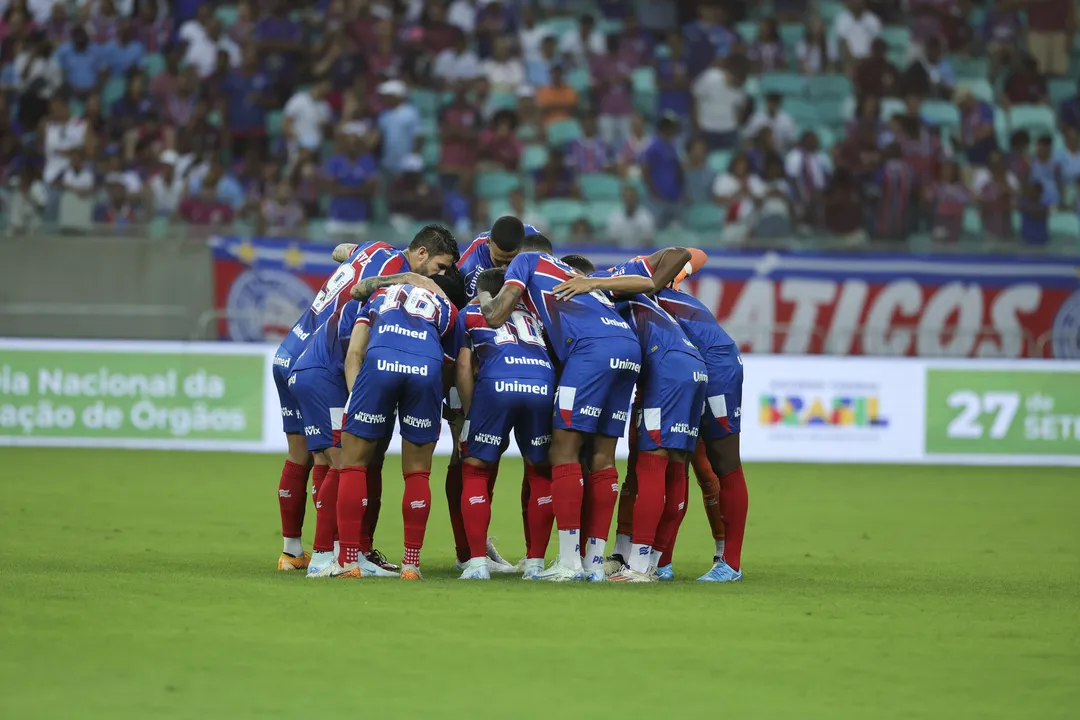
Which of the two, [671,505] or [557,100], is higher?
[557,100]

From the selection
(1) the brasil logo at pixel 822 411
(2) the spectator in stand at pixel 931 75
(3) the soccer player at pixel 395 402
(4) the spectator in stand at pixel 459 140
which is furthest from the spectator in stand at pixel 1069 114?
(3) the soccer player at pixel 395 402

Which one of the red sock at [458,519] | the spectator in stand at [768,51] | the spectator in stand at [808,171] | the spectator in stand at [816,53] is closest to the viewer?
the red sock at [458,519]

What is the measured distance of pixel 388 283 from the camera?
984cm

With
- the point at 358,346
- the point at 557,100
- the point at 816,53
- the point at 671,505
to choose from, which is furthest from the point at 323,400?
the point at 816,53

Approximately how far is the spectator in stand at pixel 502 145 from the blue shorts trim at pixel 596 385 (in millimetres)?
13027

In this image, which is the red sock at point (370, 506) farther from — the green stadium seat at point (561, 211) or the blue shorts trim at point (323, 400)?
the green stadium seat at point (561, 211)

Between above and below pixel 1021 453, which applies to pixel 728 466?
above

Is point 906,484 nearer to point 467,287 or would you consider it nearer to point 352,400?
point 467,287

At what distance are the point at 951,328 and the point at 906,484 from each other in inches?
156

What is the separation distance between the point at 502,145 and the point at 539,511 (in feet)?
44.4

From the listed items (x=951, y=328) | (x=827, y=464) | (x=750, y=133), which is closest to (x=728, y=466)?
(x=827, y=464)

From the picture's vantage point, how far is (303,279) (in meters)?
21.0

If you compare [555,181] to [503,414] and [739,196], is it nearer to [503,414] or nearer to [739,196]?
[739,196]

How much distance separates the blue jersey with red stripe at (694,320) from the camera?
10289mm
